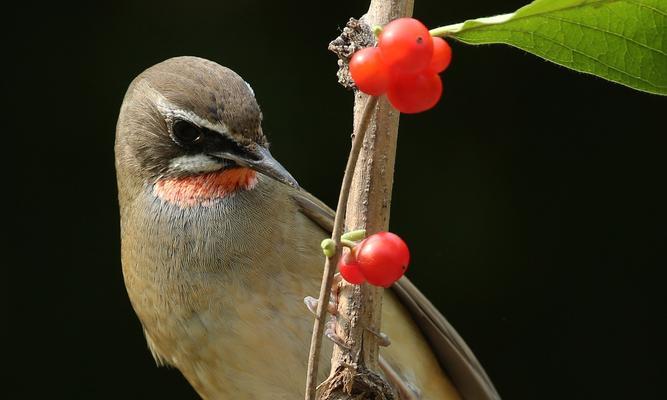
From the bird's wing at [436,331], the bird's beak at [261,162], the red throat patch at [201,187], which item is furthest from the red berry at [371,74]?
the bird's wing at [436,331]

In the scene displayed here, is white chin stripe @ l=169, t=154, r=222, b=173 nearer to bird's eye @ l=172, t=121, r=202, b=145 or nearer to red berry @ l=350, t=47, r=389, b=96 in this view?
bird's eye @ l=172, t=121, r=202, b=145

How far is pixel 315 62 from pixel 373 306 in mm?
3432

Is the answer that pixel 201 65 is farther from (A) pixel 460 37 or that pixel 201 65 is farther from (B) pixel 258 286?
(A) pixel 460 37

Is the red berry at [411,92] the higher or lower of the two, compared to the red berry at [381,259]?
higher

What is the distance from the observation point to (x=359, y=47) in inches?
69.9

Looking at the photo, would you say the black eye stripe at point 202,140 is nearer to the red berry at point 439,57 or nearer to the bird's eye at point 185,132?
the bird's eye at point 185,132

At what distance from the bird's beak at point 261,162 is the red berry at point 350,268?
1194 mm

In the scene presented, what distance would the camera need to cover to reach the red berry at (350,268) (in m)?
1.67

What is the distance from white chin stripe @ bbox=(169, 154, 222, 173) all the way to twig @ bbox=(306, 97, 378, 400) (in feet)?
5.73

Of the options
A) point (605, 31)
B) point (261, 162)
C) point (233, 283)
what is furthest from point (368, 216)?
point (233, 283)

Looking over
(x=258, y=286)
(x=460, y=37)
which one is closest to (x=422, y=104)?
(x=460, y=37)

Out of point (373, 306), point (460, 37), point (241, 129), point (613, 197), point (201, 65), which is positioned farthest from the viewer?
point (613, 197)

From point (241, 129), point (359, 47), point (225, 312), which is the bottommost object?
point (225, 312)

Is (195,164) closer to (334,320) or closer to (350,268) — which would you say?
(334,320)
